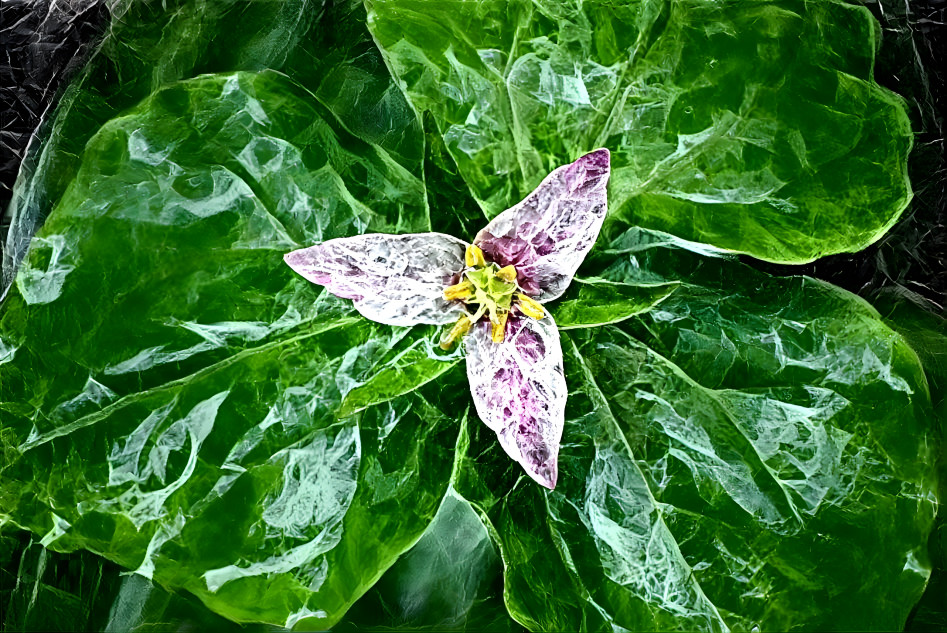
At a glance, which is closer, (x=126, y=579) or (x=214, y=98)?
(x=214, y=98)

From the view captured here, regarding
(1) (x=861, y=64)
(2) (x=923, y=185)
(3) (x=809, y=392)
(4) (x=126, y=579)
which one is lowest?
(4) (x=126, y=579)

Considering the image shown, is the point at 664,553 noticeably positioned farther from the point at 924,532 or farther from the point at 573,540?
the point at 924,532

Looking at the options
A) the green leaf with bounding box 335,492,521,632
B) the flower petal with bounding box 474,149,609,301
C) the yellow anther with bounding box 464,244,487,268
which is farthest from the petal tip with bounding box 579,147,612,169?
the green leaf with bounding box 335,492,521,632

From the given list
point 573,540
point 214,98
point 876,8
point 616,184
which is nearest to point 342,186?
point 214,98

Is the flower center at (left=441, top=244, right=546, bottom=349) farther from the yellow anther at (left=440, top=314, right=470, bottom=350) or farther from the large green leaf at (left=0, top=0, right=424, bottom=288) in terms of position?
the large green leaf at (left=0, top=0, right=424, bottom=288)

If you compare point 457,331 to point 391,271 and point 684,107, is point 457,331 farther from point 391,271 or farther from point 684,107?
point 684,107

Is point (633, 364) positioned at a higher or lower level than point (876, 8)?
lower
